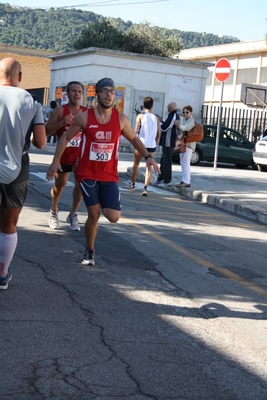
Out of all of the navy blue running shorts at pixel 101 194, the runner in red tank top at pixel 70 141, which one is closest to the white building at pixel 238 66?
the runner in red tank top at pixel 70 141

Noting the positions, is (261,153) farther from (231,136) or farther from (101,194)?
(101,194)

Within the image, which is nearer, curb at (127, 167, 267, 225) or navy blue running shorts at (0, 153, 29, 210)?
navy blue running shorts at (0, 153, 29, 210)

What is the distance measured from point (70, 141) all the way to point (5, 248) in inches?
136

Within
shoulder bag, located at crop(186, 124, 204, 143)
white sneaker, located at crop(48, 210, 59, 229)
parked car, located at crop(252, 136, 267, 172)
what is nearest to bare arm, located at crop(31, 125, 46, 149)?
white sneaker, located at crop(48, 210, 59, 229)

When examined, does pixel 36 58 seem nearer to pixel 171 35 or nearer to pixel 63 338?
pixel 171 35

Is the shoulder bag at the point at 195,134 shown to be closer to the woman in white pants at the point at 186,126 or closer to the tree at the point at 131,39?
the woman in white pants at the point at 186,126

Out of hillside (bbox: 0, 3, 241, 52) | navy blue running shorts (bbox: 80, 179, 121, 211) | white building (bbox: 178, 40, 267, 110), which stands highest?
hillside (bbox: 0, 3, 241, 52)

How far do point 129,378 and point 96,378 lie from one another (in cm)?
21

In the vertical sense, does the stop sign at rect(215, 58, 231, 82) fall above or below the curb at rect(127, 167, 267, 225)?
above

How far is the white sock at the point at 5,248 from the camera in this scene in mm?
6367

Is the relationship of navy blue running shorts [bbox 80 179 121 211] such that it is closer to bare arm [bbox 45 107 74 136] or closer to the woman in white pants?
bare arm [bbox 45 107 74 136]

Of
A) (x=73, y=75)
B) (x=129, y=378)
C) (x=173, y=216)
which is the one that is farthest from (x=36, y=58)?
(x=129, y=378)

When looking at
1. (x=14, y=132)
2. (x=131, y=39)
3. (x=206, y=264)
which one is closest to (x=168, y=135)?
(x=206, y=264)

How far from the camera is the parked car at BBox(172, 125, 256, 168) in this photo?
88.4 ft
